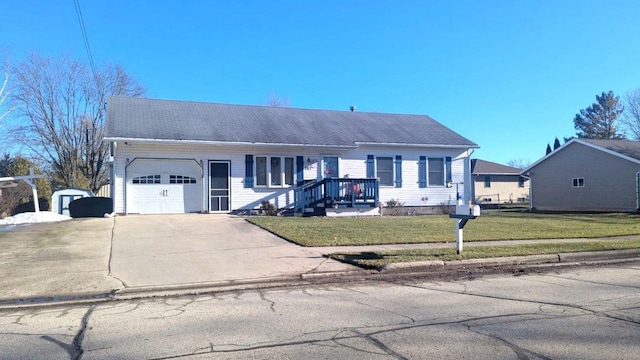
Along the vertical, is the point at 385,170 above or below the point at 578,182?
above

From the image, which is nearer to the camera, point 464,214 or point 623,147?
point 464,214

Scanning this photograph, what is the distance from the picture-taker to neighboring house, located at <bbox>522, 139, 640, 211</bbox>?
A: 26.8m

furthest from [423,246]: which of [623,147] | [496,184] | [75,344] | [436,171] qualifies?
[496,184]

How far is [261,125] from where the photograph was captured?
2220cm

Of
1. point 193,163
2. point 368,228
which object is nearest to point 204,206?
point 193,163

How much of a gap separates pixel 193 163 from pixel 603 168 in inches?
952

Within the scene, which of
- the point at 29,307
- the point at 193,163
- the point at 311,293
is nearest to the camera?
the point at 29,307

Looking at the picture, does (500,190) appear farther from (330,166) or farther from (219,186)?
(219,186)

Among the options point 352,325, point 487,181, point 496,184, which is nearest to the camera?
point 352,325

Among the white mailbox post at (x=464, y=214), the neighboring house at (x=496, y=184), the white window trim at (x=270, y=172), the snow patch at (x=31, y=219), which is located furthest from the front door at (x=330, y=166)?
the neighboring house at (x=496, y=184)

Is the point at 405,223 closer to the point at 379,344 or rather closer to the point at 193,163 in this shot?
the point at 193,163

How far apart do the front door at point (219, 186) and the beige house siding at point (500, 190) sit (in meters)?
31.5

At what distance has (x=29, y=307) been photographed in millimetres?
6734

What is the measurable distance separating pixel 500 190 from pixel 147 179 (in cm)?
3816
